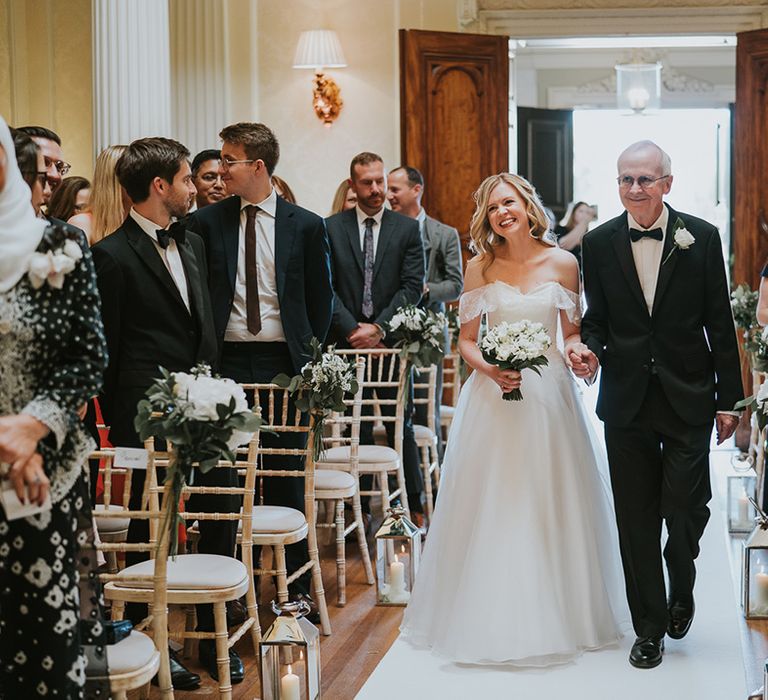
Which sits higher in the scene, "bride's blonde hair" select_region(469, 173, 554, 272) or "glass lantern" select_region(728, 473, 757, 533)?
"bride's blonde hair" select_region(469, 173, 554, 272)

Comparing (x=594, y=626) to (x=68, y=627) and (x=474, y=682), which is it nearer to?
(x=474, y=682)

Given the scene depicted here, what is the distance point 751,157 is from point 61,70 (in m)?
5.44

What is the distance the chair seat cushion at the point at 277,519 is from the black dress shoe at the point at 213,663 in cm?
46

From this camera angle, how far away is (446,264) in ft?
25.8

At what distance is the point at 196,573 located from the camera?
148 inches

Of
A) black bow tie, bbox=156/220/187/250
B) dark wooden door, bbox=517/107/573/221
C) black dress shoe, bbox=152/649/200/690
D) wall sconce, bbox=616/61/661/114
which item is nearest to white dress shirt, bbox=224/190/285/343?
black bow tie, bbox=156/220/187/250

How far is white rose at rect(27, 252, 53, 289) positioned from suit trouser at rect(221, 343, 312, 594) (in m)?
2.24

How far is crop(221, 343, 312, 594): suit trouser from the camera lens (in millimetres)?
4934

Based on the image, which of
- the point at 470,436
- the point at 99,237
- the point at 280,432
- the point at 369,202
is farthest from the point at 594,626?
the point at 369,202

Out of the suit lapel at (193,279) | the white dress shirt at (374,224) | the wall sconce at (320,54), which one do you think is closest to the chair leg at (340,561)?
the suit lapel at (193,279)

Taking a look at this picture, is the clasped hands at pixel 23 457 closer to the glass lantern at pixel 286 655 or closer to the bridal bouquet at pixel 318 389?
the glass lantern at pixel 286 655

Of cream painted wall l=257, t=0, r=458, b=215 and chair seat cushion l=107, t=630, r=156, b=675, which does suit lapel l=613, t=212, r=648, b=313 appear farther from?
cream painted wall l=257, t=0, r=458, b=215

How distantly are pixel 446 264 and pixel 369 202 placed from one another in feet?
3.82

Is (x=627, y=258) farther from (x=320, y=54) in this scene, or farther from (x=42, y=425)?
(x=320, y=54)
